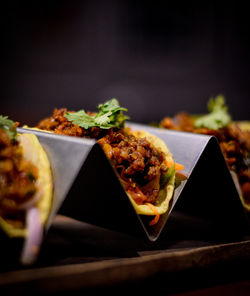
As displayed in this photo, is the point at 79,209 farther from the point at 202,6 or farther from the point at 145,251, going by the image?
the point at 202,6

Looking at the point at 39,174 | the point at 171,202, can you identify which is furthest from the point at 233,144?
the point at 39,174

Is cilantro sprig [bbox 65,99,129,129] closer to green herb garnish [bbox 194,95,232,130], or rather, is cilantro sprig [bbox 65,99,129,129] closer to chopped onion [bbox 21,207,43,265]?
chopped onion [bbox 21,207,43,265]

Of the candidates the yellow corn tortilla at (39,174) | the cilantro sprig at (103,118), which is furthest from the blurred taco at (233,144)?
the yellow corn tortilla at (39,174)

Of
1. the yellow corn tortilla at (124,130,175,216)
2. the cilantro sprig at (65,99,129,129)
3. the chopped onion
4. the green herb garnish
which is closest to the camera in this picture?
the chopped onion

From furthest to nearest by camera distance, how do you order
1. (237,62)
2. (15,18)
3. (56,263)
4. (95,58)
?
(237,62)
(95,58)
(15,18)
(56,263)

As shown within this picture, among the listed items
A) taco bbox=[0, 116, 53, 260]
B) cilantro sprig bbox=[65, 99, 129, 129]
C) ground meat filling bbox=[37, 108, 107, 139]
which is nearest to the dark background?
ground meat filling bbox=[37, 108, 107, 139]

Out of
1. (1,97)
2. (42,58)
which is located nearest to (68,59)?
(42,58)

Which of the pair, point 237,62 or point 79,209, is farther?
point 237,62
